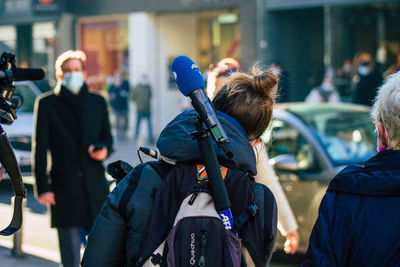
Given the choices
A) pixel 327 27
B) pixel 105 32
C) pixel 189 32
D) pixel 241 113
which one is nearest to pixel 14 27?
pixel 105 32

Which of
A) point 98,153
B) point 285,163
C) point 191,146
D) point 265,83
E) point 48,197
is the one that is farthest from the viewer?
point 285,163

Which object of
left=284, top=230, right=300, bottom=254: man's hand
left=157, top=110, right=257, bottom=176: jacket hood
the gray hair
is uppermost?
the gray hair

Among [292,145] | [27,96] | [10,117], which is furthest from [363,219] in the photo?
[27,96]

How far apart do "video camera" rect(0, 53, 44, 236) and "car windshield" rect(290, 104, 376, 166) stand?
390 cm

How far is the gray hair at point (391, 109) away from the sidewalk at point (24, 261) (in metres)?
4.72

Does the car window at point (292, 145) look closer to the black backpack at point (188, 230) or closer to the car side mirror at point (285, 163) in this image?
the car side mirror at point (285, 163)

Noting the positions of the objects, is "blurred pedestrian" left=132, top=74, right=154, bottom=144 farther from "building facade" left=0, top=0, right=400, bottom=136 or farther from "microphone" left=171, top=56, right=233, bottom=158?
"microphone" left=171, top=56, right=233, bottom=158

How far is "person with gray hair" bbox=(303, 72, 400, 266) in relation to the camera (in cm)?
218

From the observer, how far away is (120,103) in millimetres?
19672

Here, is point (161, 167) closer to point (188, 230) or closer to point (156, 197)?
point (156, 197)

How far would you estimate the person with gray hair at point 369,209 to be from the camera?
85.9 inches

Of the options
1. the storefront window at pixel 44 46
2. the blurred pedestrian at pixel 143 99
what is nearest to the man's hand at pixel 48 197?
the blurred pedestrian at pixel 143 99

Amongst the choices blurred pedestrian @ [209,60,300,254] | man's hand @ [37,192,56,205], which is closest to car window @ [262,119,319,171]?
man's hand @ [37,192,56,205]

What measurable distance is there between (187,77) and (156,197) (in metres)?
0.42
